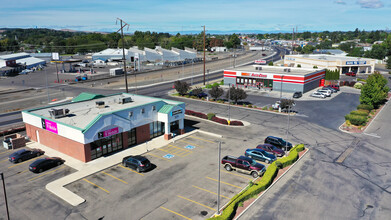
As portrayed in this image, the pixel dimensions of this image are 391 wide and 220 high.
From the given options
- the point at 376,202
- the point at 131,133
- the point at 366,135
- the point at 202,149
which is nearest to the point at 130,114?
the point at 131,133

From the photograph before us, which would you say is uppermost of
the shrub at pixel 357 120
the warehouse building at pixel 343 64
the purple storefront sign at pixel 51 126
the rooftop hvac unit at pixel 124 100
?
the warehouse building at pixel 343 64

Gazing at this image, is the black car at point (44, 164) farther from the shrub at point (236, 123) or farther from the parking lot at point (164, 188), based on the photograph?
the shrub at point (236, 123)

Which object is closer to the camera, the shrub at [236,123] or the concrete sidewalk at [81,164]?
the concrete sidewalk at [81,164]

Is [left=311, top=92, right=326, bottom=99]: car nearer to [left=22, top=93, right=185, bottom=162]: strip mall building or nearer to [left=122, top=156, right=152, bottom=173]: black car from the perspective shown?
[left=22, top=93, right=185, bottom=162]: strip mall building

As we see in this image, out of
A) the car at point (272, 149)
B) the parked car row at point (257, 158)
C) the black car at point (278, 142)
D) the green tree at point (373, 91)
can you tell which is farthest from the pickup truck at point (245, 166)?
the green tree at point (373, 91)

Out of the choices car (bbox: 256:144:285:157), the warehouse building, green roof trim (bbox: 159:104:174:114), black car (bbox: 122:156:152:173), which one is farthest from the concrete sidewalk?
the warehouse building

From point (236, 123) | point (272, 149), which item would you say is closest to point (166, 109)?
point (236, 123)
